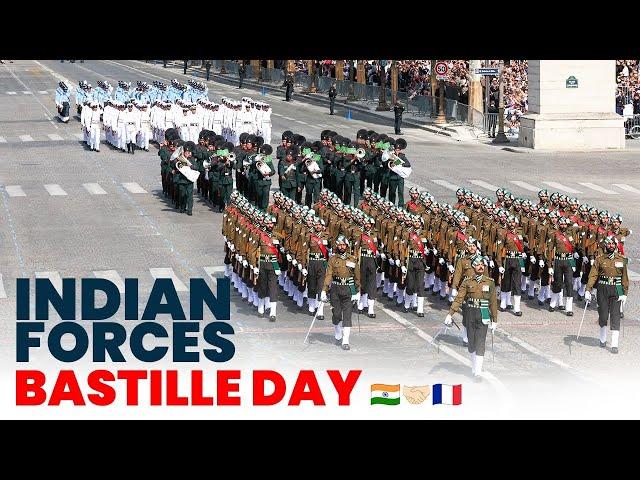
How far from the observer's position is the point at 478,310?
24172 mm

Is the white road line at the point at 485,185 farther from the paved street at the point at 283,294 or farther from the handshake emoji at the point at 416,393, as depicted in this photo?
the handshake emoji at the point at 416,393

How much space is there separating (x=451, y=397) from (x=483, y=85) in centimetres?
4460

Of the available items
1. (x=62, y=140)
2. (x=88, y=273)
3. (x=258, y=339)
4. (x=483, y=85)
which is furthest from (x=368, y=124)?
(x=258, y=339)

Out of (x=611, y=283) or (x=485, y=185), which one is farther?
(x=485, y=185)

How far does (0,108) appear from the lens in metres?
77.4

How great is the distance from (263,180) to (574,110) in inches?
811

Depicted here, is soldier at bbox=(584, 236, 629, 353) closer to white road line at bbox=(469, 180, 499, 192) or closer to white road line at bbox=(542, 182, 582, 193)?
white road line at bbox=(542, 182, 582, 193)

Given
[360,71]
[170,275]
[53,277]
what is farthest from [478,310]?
[360,71]

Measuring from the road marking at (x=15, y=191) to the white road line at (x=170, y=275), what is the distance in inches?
507

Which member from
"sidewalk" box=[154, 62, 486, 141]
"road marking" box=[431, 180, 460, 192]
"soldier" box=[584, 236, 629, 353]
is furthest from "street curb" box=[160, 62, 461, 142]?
"soldier" box=[584, 236, 629, 353]

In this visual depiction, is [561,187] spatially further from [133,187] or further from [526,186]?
[133,187]

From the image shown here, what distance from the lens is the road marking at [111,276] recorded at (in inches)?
1254
